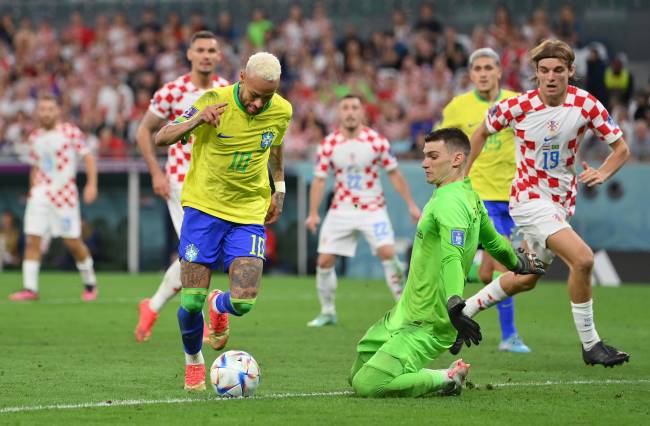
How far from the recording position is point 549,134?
938 centimetres

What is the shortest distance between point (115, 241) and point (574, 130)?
14.5m

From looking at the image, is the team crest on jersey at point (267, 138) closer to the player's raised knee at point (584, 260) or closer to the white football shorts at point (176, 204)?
the player's raised knee at point (584, 260)

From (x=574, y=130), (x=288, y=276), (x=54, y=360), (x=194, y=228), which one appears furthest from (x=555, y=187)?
(x=288, y=276)

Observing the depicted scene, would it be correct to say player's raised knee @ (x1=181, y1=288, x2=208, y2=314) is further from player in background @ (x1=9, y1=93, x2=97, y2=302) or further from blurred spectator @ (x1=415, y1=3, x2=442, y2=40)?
blurred spectator @ (x1=415, y1=3, x2=442, y2=40)

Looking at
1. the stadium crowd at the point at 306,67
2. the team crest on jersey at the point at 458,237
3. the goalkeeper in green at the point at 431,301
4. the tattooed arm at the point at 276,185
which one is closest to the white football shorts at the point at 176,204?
the tattooed arm at the point at 276,185

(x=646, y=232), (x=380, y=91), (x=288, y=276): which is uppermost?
(x=380, y=91)

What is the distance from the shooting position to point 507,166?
11273 mm

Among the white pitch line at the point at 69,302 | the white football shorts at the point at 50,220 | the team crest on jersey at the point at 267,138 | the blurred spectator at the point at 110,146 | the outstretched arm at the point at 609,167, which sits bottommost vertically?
the white pitch line at the point at 69,302

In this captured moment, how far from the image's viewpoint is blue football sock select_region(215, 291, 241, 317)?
8.04 metres

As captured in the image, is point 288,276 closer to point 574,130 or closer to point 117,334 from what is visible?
point 117,334

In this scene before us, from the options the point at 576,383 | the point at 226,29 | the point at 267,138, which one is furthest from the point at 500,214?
the point at 226,29

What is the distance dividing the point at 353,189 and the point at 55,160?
4630 millimetres

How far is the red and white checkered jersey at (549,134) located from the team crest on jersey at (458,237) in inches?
96.5

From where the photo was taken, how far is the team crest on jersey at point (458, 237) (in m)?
7.17
